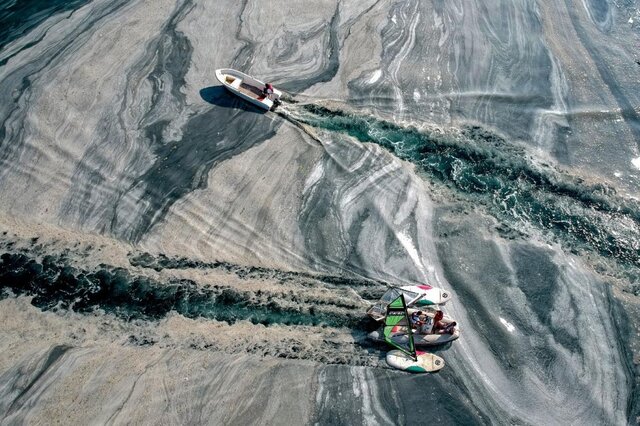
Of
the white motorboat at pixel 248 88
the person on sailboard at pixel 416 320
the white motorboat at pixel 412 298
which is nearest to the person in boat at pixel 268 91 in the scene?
the white motorboat at pixel 248 88

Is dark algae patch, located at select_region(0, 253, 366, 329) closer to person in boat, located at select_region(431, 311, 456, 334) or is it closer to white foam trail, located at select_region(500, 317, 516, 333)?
person in boat, located at select_region(431, 311, 456, 334)

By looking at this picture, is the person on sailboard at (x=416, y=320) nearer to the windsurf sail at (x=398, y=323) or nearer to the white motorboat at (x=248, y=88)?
the windsurf sail at (x=398, y=323)

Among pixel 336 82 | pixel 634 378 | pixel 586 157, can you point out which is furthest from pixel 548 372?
pixel 336 82

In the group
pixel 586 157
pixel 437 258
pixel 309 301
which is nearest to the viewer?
pixel 309 301

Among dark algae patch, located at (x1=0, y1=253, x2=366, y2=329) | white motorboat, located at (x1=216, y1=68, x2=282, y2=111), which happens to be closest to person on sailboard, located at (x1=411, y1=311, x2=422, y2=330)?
dark algae patch, located at (x1=0, y1=253, x2=366, y2=329)

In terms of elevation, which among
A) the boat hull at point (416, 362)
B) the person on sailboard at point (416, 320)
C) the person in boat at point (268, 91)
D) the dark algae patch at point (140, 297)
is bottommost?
the boat hull at point (416, 362)

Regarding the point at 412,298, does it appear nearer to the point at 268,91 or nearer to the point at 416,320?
the point at 416,320

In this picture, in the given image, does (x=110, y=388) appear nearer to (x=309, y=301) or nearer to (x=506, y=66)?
(x=309, y=301)
